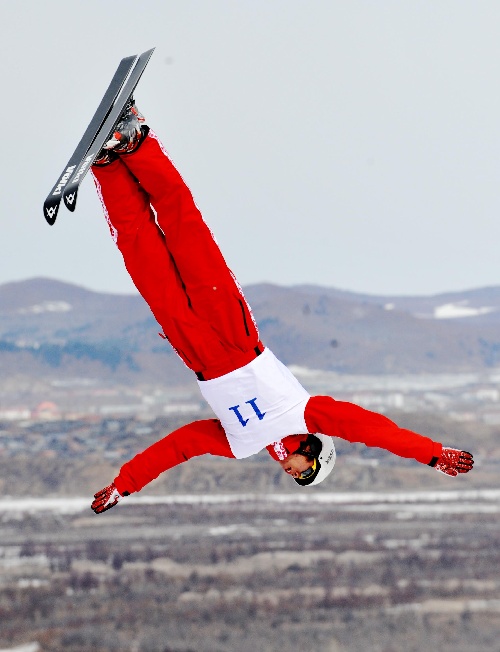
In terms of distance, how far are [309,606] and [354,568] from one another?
596 inches

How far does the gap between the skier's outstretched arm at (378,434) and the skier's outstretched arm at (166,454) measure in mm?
1180

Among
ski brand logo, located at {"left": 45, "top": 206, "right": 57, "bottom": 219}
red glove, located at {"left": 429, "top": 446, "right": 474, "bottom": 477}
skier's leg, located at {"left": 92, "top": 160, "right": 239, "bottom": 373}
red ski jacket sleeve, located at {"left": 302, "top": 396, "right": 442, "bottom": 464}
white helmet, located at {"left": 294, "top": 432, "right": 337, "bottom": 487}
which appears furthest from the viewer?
white helmet, located at {"left": 294, "top": 432, "right": 337, "bottom": 487}

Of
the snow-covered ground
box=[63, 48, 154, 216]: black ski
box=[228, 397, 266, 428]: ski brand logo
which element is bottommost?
the snow-covered ground

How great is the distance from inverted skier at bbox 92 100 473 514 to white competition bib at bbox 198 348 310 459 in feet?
0.03

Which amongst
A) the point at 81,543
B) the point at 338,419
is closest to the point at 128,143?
the point at 338,419

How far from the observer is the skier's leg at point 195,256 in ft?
38.1

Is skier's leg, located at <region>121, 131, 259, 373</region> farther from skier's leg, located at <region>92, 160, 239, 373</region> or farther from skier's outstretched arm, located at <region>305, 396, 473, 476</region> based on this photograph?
skier's outstretched arm, located at <region>305, 396, 473, 476</region>

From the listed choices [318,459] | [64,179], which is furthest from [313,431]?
[64,179]

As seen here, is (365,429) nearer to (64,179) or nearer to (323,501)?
(64,179)

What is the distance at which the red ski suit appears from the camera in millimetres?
11828

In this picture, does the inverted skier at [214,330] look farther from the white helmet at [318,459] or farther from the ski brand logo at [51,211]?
the ski brand logo at [51,211]

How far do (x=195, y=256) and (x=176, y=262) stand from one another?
26 centimetres

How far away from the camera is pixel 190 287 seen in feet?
40.2

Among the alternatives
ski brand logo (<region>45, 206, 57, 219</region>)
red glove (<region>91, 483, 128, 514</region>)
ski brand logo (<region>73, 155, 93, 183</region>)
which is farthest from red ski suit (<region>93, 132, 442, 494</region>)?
ski brand logo (<region>45, 206, 57, 219</region>)
